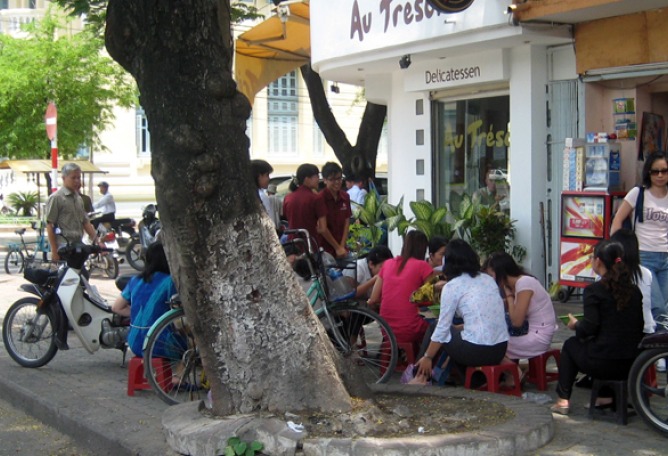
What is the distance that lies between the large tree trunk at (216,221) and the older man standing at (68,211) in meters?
4.67

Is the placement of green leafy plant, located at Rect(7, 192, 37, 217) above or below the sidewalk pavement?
above

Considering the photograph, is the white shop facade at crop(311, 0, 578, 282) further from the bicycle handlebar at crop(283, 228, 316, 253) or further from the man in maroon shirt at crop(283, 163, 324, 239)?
the bicycle handlebar at crop(283, 228, 316, 253)

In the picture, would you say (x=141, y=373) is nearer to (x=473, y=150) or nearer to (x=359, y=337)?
(x=359, y=337)

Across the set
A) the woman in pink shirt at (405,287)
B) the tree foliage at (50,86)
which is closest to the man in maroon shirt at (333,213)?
the woman in pink shirt at (405,287)

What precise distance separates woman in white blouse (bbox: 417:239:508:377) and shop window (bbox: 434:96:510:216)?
514 cm

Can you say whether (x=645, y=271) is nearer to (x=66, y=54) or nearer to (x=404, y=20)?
(x=404, y=20)

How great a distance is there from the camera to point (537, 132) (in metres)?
10.6

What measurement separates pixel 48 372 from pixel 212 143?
11.9 feet

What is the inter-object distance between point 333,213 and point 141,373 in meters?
3.05

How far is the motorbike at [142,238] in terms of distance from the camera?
54.3 ft

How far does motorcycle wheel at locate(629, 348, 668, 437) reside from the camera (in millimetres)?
5430

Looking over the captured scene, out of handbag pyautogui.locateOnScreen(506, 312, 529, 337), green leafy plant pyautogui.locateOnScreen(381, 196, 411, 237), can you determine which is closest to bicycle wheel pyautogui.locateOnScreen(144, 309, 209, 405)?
handbag pyautogui.locateOnScreen(506, 312, 529, 337)

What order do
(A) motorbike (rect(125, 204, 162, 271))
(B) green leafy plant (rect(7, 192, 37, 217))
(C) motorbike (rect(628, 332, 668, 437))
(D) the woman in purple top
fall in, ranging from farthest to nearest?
(B) green leafy plant (rect(7, 192, 37, 217))
(A) motorbike (rect(125, 204, 162, 271))
(D) the woman in purple top
(C) motorbike (rect(628, 332, 668, 437))

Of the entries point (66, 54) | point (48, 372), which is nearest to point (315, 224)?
point (48, 372)
